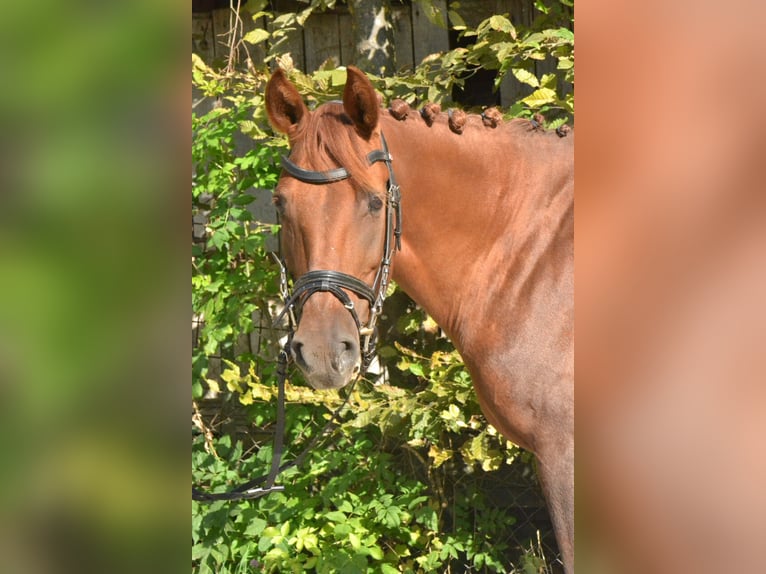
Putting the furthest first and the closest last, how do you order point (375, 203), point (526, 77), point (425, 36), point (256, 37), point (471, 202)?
point (425, 36) < point (256, 37) < point (526, 77) < point (471, 202) < point (375, 203)

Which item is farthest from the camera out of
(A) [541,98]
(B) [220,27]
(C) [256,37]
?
(B) [220,27]

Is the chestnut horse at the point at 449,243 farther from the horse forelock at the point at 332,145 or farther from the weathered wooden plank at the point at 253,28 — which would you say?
the weathered wooden plank at the point at 253,28

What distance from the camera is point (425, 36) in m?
3.54

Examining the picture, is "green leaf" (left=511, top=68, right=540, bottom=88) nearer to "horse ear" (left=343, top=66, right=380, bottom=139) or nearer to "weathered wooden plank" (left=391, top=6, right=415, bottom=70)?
"weathered wooden plank" (left=391, top=6, right=415, bottom=70)

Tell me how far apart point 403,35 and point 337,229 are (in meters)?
1.88

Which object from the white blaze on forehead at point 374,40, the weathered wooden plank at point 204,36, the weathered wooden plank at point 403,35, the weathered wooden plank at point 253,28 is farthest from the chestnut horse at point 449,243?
the weathered wooden plank at point 204,36

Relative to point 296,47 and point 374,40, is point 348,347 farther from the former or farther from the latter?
point 296,47

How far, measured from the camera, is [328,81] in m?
2.96

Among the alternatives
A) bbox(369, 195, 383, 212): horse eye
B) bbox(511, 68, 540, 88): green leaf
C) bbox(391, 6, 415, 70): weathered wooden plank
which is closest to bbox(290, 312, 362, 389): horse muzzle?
bbox(369, 195, 383, 212): horse eye

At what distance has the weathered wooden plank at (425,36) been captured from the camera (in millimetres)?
3525

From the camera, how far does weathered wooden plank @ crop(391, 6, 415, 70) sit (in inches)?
139
